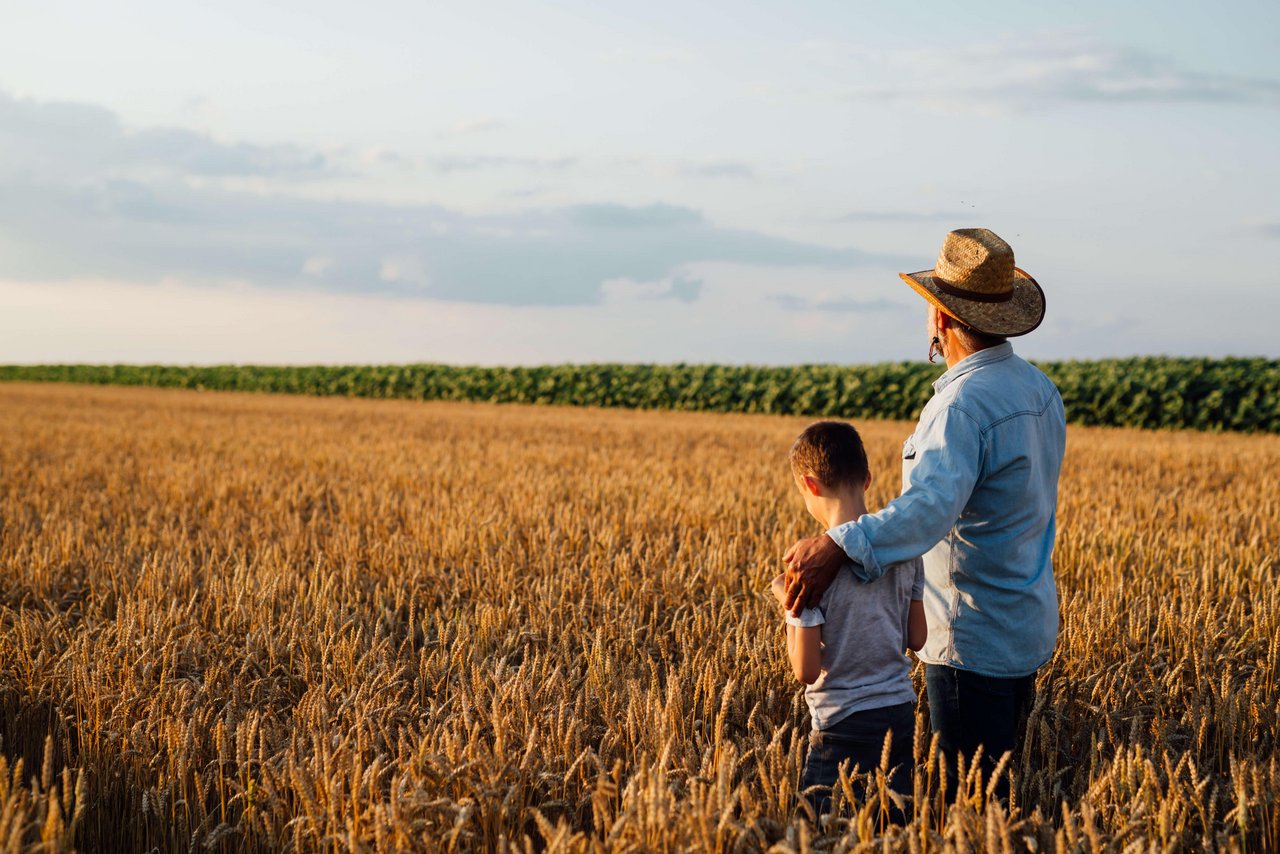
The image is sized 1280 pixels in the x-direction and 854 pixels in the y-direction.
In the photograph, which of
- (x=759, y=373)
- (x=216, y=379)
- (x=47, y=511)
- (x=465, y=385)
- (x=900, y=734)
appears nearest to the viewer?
(x=900, y=734)

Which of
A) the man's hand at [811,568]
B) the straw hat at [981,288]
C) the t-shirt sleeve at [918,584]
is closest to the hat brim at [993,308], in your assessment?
the straw hat at [981,288]

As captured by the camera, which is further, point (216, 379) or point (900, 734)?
point (216, 379)

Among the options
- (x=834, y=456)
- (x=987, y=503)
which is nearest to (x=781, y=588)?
(x=834, y=456)

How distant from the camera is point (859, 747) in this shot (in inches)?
109

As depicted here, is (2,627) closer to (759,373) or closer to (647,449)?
(647,449)

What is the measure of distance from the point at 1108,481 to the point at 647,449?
6721 millimetres

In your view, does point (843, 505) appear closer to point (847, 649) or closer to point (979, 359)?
point (847, 649)

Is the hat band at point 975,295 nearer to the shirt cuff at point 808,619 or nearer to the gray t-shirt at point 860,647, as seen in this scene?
the gray t-shirt at point 860,647

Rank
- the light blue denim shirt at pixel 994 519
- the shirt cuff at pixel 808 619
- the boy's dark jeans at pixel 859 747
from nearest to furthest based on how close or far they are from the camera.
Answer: the shirt cuff at pixel 808 619, the boy's dark jeans at pixel 859 747, the light blue denim shirt at pixel 994 519

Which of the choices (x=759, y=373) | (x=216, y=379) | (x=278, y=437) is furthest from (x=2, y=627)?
(x=216, y=379)

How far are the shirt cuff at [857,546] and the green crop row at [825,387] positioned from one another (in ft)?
59.3

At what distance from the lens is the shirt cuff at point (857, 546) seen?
2549 millimetres

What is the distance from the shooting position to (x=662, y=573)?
545 cm

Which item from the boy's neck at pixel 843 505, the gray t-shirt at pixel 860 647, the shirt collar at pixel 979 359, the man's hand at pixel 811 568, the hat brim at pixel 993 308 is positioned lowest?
the gray t-shirt at pixel 860 647
